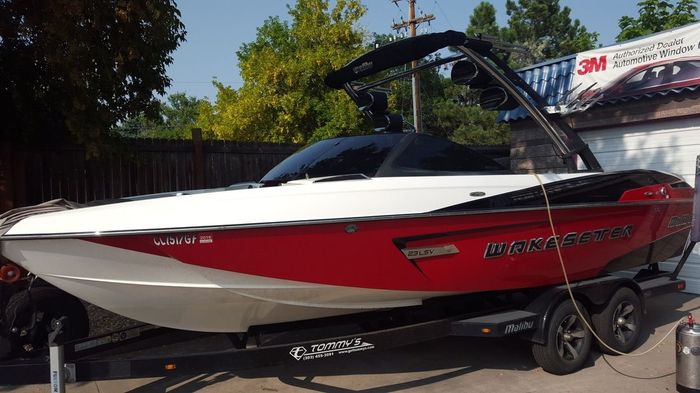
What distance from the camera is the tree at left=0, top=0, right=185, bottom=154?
5371 millimetres

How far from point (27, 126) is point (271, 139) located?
11007mm

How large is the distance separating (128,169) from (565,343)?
499 centimetres

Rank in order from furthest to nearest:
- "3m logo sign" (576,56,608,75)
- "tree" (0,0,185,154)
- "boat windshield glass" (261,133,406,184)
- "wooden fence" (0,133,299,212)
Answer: "3m logo sign" (576,56,608,75)
"wooden fence" (0,133,299,212)
"tree" (0,0,185,154)
"boat windshield glass" (261,133,406,184)

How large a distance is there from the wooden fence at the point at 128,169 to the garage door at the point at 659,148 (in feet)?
15.0

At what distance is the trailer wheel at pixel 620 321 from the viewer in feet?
15.7

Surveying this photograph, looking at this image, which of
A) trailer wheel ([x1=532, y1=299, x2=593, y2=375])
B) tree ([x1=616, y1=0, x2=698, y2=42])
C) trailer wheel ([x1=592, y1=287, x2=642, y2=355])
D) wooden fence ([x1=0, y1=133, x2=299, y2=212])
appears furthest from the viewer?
tree ([x1=616, y1=0, x2=698, y2=42])

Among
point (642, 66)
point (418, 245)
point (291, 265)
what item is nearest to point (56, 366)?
point (291, 265)

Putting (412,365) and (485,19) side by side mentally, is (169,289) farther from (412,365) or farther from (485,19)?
(485,19)

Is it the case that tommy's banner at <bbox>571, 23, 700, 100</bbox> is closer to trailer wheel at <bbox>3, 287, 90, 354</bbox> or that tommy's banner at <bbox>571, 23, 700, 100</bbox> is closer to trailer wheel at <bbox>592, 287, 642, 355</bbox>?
trailer wheel at <bbox>592, 287, 642, 355</bbox>

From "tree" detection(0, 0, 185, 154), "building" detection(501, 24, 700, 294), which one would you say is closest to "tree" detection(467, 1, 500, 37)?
"building" detection(501, 24, 700, 294)

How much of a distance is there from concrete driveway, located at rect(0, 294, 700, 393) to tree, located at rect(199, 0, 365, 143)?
37.7ft

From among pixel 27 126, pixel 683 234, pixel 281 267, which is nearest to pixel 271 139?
pixel 27 126

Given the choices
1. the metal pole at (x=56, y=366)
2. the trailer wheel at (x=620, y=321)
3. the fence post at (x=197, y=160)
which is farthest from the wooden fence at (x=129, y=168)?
the trailer wheel at (x=620, y=321)

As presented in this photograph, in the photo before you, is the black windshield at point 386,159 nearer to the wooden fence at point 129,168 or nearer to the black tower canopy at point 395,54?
the black tower canopy at point 395,54
